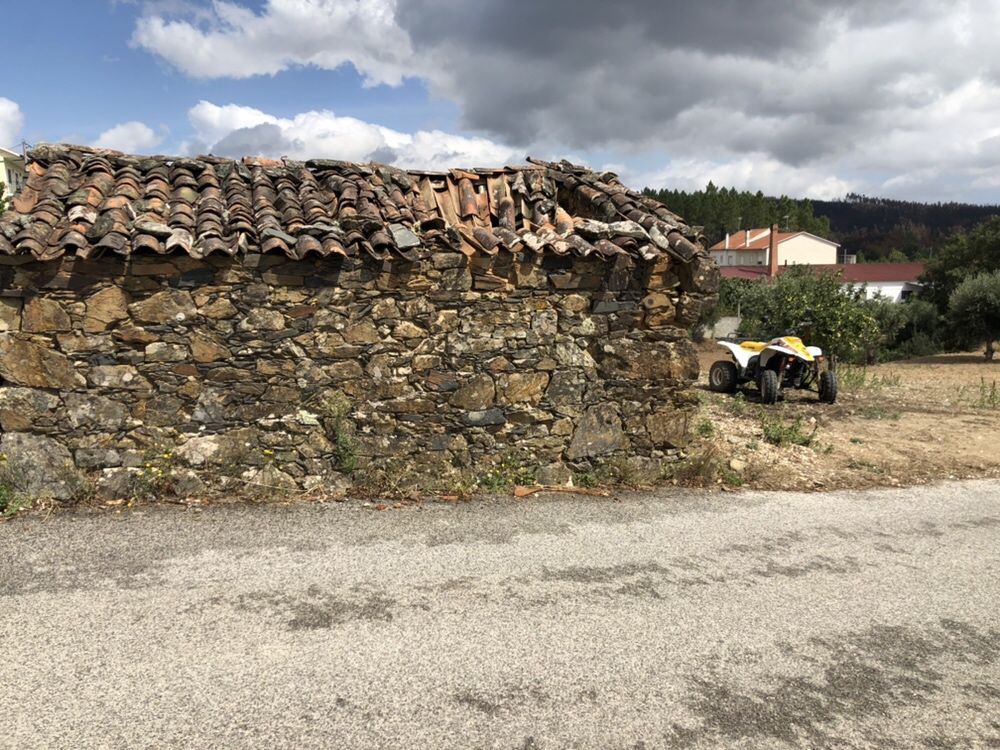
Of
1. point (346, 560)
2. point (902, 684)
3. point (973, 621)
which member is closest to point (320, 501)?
point (346, 560)

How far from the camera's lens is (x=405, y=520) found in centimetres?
519

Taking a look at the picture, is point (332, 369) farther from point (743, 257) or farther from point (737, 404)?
point (743, 257)

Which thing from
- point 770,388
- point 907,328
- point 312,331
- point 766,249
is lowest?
point 770,388

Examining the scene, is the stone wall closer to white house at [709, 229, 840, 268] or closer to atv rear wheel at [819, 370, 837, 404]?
atv rear wheel at [819, 370, 837, 404]

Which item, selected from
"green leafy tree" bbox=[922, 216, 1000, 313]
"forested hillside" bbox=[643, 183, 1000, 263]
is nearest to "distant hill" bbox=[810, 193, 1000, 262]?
"forested hillside" bbox=[643, 183, 1000, 263]

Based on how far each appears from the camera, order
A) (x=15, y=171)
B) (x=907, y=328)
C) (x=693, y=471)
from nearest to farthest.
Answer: (x=693, y=471)
(x=15, y=171)
(x=907, y=328)

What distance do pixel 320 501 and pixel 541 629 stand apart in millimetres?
2461

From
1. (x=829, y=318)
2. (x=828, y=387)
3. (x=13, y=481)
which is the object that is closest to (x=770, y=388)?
(x=828, y=387)

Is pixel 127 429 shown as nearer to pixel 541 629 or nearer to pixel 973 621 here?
pixel 541 629

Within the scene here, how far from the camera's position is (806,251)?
73625mm

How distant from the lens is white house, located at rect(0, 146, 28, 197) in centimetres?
617

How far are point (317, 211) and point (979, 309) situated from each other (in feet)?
86.3

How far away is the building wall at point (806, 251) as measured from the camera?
7106cm

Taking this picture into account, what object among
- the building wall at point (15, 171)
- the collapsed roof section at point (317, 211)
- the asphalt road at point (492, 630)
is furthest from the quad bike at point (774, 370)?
the building wall at point (15, 171)
